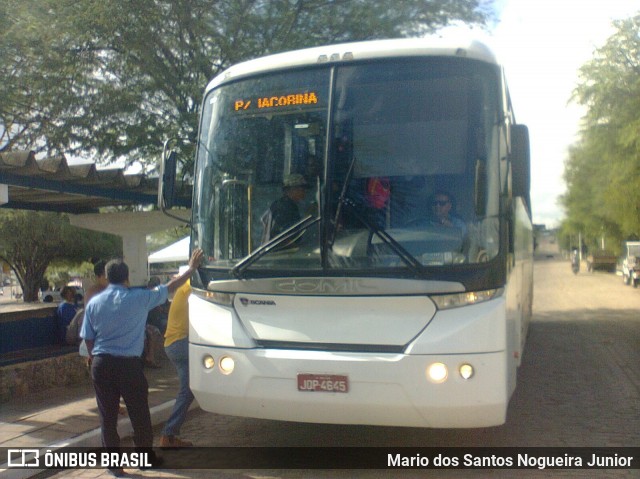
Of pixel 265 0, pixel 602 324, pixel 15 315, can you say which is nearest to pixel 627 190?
pixel 602 324

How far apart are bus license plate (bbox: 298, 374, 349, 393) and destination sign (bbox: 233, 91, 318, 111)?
213 centimetres

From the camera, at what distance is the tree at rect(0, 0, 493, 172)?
13.0m

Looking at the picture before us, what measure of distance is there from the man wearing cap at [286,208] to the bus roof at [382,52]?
1.00 metres

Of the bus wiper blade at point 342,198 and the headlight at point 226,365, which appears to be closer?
the bus wiper blade at point 342,198

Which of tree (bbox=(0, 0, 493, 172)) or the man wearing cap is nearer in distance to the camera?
the man wearing cap

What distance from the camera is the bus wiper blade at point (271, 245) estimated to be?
18.9ft

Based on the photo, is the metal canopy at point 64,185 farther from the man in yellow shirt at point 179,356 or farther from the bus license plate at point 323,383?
the bus license plate at point 323,383

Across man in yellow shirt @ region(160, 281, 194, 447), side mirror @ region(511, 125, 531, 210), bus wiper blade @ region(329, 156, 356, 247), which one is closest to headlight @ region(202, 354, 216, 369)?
man in yellow shirt @ region(160, 281, 194, 447)

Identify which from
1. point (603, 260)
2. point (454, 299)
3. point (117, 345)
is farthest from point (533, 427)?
point (603, 260)

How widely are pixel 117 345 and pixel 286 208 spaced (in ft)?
5.41

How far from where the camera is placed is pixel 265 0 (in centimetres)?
1421

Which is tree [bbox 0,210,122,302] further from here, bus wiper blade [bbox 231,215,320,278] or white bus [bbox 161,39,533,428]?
bus wiper blade [bbox 231,215,320,278]

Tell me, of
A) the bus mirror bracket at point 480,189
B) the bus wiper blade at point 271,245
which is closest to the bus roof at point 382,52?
the bus mirror bracket at point 480,189

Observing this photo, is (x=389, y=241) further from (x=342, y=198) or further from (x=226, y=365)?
(x=226, y=365)
